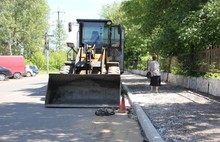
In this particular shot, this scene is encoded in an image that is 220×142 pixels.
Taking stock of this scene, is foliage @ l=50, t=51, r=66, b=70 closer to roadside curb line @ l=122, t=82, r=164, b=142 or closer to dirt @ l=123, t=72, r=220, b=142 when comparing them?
dirt @ l=123, t=72, r=220, b=142

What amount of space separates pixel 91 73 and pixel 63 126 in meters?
5.87

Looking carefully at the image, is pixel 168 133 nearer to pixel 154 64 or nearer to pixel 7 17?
pixel 154 64

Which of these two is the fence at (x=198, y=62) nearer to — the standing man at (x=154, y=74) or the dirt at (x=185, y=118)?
the standing man at (x=154, y=74)

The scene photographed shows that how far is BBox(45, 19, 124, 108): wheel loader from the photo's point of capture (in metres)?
13.2

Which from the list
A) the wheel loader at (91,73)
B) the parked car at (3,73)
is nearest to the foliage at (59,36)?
the parked car at (3,73)

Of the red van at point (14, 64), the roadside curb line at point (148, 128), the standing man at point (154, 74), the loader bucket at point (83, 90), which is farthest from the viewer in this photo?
the red van at point (14, 64)

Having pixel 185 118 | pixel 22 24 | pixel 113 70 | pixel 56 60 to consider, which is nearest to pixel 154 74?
pixel 113 70

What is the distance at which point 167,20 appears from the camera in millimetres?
19109

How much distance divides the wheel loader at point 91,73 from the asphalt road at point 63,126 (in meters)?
0.72

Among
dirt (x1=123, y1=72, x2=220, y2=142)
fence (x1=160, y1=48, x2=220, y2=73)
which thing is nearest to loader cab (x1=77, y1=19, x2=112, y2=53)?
fence (x1=160, y1=48, x2=220, y2=73)

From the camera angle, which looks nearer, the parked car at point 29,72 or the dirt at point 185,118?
the dirt at point 185,118

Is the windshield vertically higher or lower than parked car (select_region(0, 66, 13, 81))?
higher

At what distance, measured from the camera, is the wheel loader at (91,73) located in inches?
520

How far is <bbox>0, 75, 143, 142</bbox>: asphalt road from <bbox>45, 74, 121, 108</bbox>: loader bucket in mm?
648
